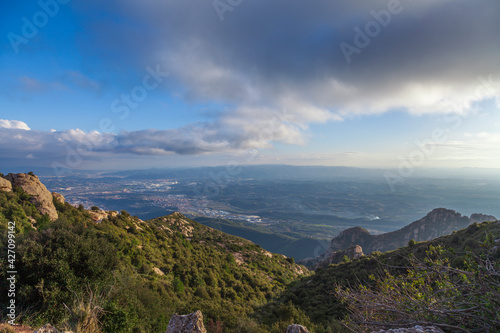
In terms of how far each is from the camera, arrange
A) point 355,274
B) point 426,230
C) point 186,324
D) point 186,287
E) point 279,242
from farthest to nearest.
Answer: point 279,242, point 426,230, point 355,274, point 186,287, point 186,324

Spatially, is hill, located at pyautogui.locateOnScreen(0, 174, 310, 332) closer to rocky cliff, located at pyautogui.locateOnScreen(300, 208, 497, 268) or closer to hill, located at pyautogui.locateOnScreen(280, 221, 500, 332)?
hill, located at pyautogui.locateOnScreen(280, 221, 500, 332)

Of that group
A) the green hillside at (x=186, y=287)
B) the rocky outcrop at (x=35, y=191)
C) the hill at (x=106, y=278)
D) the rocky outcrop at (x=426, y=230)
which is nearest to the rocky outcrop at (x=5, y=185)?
the hill at (x=106, y=278)

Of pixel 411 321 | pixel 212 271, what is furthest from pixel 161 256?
pixel 411 321

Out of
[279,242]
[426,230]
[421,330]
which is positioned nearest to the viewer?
[421,330]

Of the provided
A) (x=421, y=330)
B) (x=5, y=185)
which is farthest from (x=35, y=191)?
(x=421, y=330)

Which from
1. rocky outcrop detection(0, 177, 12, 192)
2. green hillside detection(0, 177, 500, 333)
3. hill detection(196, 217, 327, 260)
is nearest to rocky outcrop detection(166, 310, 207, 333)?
green hillside detection(0, 177, 500, 333)

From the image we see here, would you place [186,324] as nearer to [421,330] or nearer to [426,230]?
[421,330]
